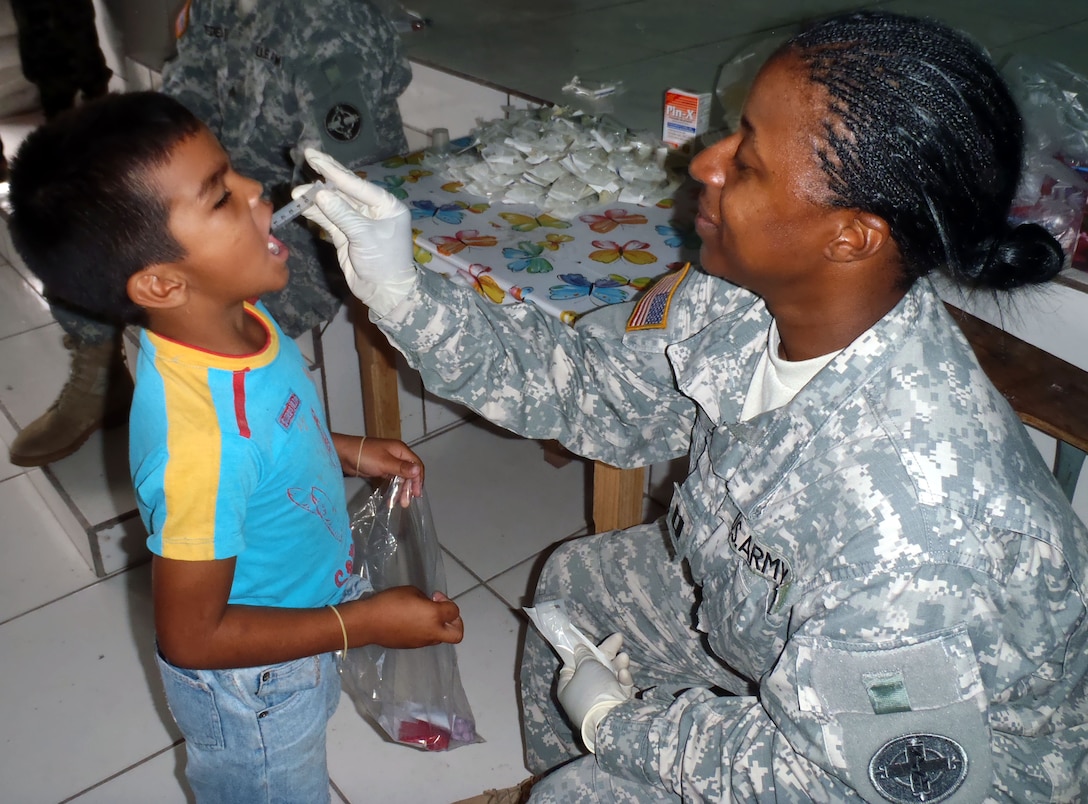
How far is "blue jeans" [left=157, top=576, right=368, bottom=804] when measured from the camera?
984 mm

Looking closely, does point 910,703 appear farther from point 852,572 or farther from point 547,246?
point 547,246

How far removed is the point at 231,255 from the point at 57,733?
1.09 meters

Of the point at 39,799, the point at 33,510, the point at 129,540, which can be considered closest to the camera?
the point at 39,799

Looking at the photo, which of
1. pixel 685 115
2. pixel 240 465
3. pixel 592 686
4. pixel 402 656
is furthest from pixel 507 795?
pixel 685 115

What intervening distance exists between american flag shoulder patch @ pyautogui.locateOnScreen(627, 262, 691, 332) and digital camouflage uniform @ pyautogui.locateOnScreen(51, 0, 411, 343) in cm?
89

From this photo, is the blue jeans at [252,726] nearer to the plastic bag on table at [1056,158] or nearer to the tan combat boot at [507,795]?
the tan combat boot at [507,795]

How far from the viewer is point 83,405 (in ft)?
6.90

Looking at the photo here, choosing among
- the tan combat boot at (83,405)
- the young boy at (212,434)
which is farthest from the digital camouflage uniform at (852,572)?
the tan combat boot at (83,405)

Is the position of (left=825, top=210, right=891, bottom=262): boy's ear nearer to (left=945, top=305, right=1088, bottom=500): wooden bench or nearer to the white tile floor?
(left=945, top=305, right=1088, bottom=500): wooden bench

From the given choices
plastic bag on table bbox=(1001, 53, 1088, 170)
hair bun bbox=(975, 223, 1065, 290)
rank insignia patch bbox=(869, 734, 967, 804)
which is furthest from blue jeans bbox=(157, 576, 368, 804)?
plastic bag on table bbox=(1001, 53, 1088, 170)

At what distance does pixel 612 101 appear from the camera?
7.54ft

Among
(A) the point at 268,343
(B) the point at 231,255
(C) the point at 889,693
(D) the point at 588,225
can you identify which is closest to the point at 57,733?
(A) the point at 268,343

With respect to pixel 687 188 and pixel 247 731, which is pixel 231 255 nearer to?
pixel 247 731

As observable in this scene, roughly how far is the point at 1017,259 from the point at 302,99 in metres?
1.43
